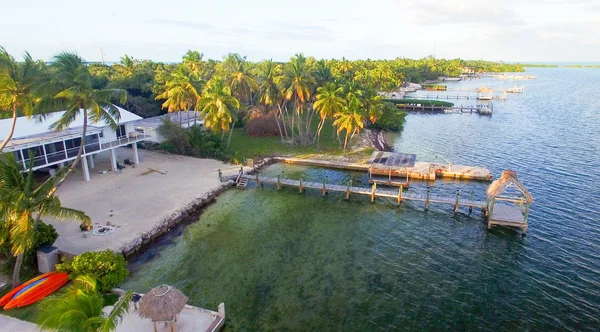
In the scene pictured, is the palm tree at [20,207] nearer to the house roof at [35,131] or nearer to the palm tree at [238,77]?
the house roof at [35,131]

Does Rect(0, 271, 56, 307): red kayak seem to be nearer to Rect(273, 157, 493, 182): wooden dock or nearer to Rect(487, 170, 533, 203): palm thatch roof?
Rect(487, 170, 533, 203): palm thatch roof

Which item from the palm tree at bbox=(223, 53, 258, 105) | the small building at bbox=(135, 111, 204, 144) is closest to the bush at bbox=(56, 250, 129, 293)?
the small building at bbox=(135, 111, 204, 144)

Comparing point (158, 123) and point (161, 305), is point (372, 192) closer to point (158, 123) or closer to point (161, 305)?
point (161, 305)

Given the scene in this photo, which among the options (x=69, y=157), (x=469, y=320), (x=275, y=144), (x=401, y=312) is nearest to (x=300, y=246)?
(x=401, y=312)

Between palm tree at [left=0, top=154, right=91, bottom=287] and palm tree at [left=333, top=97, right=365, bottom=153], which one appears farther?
palm tree at [left=333, top=97, right=365, bottom=153]

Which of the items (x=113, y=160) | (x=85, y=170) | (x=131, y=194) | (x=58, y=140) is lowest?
(x=131, y=194)

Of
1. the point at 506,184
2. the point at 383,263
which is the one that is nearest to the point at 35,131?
the point at 383,263
